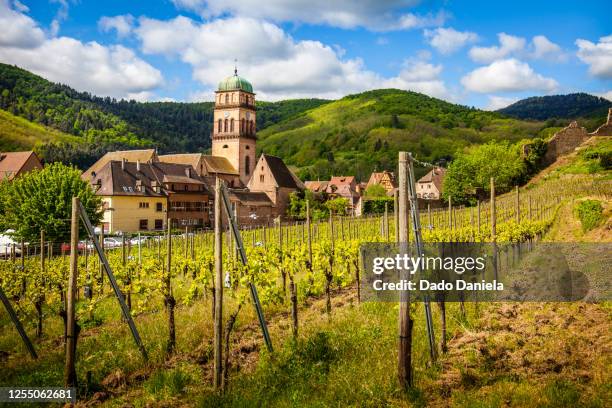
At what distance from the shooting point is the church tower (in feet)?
261

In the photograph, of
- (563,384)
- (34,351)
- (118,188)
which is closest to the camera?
(563,384)

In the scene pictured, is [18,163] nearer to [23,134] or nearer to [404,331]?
[404,331]

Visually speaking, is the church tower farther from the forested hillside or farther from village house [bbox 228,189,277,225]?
the forested hillside

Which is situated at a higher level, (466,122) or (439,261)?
→ (466,122)

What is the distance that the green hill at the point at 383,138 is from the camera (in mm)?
137250

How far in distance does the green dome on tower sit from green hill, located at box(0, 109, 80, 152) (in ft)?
191

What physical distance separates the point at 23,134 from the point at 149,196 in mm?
94600

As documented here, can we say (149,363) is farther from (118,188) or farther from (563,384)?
(118,188)

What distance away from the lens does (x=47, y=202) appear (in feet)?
123

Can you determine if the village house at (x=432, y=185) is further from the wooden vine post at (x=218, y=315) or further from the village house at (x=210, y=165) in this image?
the wooden vine post at (x=218, y=315)

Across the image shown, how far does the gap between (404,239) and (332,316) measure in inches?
179

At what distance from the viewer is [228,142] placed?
8056cm

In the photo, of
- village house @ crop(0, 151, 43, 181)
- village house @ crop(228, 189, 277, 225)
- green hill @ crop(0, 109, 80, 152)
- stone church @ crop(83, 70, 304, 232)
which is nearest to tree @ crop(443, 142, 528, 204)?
stone church @ crop(83, 70, 304, 232)

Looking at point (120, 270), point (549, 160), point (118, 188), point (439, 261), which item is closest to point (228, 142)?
point (118, 188)
